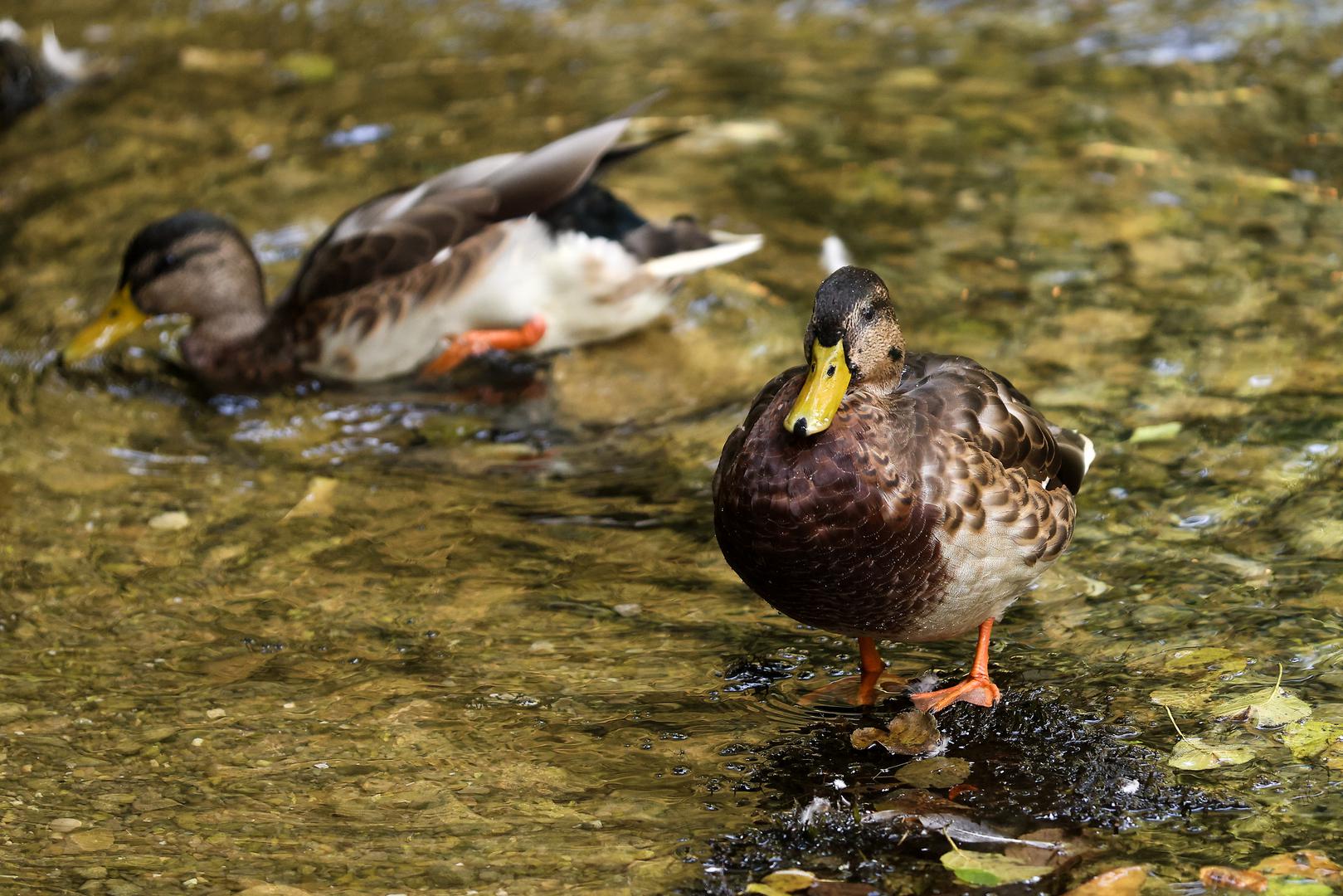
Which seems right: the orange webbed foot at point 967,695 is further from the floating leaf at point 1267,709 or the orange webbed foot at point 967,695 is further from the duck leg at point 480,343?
the duck leg at point 480,343

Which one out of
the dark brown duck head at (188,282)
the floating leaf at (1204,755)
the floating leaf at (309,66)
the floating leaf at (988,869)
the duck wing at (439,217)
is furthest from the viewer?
the floating leaf at (309,66)

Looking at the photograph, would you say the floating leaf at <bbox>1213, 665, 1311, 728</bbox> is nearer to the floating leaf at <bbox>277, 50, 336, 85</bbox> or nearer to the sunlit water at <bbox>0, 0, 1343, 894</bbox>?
the sunlit water at <bbox>0, 0, 1343, 894</bbox>

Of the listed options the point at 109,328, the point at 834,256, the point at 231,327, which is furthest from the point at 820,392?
the point at 109,328

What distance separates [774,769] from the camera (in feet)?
11.5

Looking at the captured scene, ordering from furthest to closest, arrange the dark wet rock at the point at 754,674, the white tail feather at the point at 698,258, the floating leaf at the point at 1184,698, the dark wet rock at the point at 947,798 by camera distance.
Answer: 1. the white tail feather at the point at 698,258
2. the dark wet rock at the point at 754,674
3. the floating leaf at the point at 1184,698
4. the dark wet rock at the point at 947,798

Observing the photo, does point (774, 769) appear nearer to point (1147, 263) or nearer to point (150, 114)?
point (1147, 263)

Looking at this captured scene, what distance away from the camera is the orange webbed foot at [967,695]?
364 centimetres

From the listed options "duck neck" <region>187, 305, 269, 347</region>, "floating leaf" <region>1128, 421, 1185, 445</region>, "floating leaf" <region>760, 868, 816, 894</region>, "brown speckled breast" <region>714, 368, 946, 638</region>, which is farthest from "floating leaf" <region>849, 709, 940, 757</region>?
"duck neck" <region>187, 305, 269, 347</region>

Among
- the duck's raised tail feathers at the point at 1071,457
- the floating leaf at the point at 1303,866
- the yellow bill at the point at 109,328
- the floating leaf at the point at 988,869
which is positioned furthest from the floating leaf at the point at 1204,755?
the yellow bill at the point at 109,328

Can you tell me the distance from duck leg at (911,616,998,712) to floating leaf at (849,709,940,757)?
0.04 metres

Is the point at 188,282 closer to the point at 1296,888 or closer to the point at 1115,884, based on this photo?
the point at 1115,884

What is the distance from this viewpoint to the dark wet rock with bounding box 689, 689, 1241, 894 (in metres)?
3.12

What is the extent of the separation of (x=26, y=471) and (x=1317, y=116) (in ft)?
19.1

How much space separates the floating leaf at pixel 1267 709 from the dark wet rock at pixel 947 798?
257 millimetres
